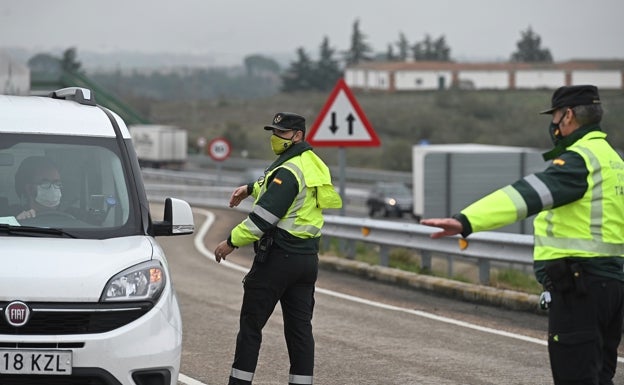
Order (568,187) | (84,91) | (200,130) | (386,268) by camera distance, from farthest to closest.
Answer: (200,130) → (386,268) → (84,91) → (568,187)

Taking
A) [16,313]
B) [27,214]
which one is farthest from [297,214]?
[16,313]

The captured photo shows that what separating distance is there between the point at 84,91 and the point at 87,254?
212 cm

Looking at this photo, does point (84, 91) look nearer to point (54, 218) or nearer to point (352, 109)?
point (54, 218)

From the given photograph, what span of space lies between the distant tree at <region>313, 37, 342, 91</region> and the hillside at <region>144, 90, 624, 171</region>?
25.6 m

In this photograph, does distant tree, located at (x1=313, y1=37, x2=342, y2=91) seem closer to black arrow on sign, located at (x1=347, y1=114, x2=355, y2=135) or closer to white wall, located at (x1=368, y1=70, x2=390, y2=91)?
white wall, located at (x1=368, y1=70, x2=390, y2=91)

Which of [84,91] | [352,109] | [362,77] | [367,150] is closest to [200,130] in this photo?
[367,150]

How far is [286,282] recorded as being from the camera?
26.5ft

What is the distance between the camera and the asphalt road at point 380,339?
31.6 ft

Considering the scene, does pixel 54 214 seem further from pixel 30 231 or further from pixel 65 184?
pixel 30 231

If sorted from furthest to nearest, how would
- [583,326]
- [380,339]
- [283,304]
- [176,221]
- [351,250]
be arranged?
[351,250], [380,339], [283,304], [176,221], [583,326]

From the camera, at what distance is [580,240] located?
5902 mm

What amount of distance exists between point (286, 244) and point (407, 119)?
373ft

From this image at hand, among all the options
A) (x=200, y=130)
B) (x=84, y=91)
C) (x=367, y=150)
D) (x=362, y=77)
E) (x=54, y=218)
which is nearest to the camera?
(x=54, y=218)

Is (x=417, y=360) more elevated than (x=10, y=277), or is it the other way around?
(x=10, y=277)
